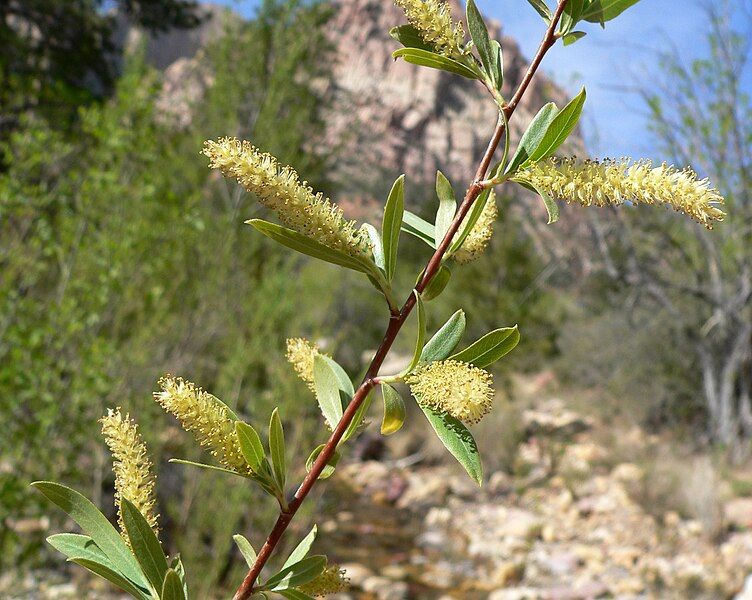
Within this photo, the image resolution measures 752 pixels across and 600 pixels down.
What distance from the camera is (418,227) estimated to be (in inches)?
22.9

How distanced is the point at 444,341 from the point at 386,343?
6 cm

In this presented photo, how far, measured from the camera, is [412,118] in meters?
39.2

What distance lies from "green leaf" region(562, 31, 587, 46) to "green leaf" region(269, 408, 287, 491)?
355 mm

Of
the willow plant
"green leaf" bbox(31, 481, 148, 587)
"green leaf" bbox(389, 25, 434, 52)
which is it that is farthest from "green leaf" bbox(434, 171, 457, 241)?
"green leaf" bbox(31, 481, 148, 587)

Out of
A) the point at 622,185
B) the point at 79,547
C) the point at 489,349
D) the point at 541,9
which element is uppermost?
the point at 541,9

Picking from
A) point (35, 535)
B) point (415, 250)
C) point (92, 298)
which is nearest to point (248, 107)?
point (92, 298)

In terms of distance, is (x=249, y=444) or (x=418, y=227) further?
(x=418, y=227)

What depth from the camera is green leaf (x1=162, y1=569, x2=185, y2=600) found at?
0.43 meters

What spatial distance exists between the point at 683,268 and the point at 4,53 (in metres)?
8.00

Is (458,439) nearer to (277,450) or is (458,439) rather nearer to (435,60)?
(277,450)

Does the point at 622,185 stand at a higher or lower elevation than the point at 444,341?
higher

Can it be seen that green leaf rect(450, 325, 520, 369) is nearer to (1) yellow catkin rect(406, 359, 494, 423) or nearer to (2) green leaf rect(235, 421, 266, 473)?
(1) yellow catkin rect(406, 359, 494, 423)

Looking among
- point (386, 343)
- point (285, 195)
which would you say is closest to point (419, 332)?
point (386, 343)

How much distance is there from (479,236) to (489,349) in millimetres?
94
